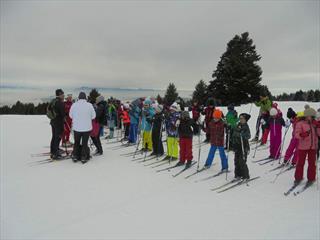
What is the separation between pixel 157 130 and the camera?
9172 mm

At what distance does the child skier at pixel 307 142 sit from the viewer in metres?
6.36

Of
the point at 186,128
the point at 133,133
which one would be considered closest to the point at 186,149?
the point at 186,128

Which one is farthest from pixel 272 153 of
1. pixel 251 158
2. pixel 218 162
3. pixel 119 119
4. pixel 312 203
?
pixel 119 119

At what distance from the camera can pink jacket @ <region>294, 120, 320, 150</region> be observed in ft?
20.9

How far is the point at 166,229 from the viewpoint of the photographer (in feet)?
14.4

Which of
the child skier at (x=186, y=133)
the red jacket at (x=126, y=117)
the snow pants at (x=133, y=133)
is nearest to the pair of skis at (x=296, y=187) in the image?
the child skier at (x=186, y=133)

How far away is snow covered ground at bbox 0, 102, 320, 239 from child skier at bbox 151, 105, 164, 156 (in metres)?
1.39

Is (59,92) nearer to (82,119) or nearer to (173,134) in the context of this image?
(82,119)

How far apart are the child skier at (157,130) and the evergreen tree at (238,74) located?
946 inches

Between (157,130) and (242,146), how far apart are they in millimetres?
3265

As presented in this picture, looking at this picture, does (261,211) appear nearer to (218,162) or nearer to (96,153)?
(218,162)

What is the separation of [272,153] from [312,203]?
11.6 ft

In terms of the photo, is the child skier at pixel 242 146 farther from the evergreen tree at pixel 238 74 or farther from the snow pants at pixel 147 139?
the evergreen tree at pixel 238 74

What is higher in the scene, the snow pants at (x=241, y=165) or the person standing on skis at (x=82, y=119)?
the person standing on skis at (x=82, y=119)
